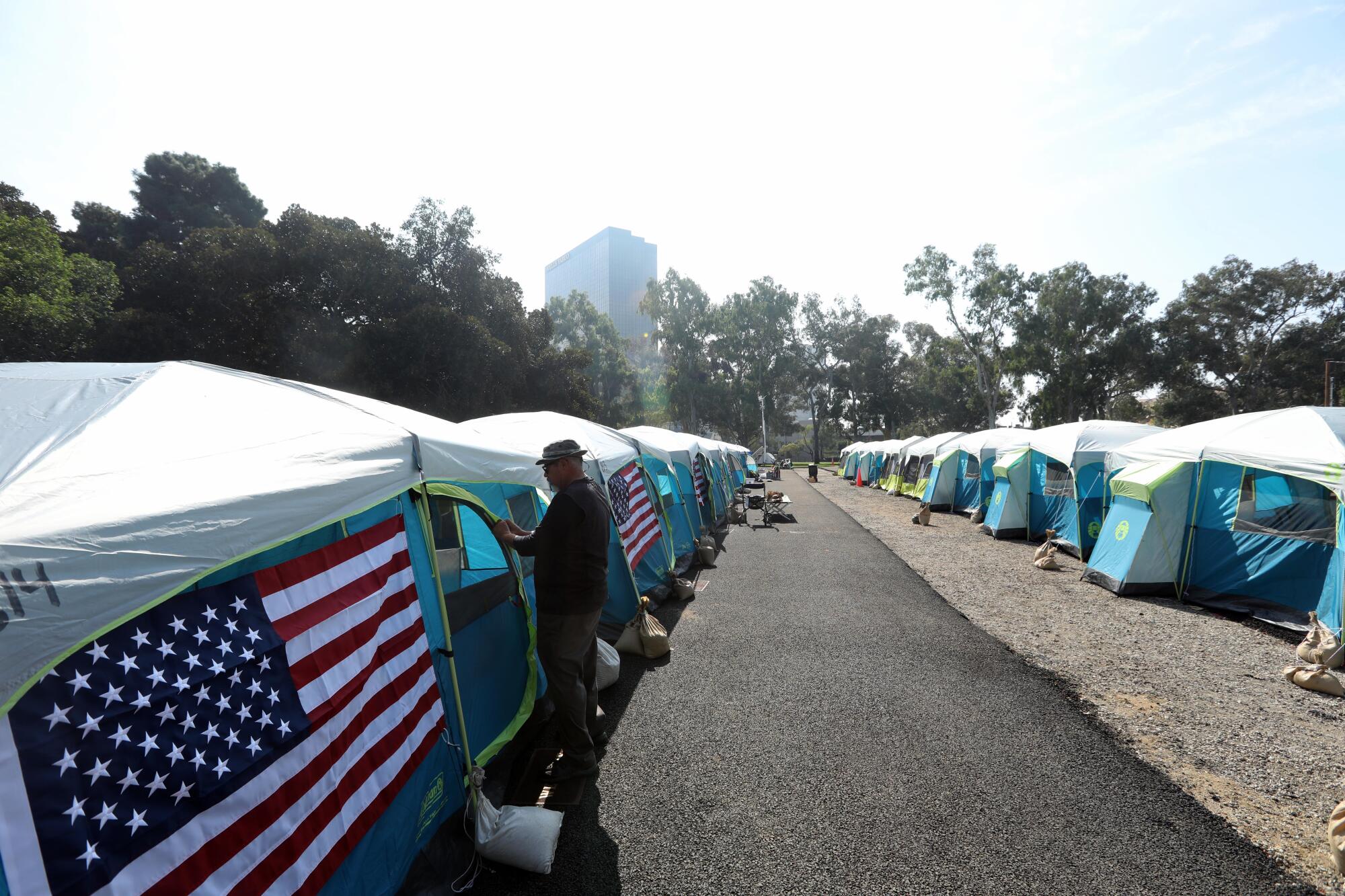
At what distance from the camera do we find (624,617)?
6.38 m

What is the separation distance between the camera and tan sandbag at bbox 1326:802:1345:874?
284 cm

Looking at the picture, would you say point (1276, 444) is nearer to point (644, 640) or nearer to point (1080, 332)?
point (644, 640)

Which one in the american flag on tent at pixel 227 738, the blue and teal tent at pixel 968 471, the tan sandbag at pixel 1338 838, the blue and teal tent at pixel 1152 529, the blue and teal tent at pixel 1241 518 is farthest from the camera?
the blue and teal tent at pixel 968 471

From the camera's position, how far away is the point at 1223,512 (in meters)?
7.39

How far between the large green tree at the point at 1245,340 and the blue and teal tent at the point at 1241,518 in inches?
1429

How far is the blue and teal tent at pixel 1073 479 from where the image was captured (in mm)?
10672

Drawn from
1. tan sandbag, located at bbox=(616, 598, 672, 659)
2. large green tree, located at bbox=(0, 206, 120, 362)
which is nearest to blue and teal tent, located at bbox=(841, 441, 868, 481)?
tan sandbag, located at bbox=(616, 598, 672, 659)

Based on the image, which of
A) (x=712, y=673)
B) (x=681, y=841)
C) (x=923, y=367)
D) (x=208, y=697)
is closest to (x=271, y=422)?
(x=208, y=697)

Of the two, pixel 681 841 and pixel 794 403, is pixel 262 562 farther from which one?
pixel 794 403

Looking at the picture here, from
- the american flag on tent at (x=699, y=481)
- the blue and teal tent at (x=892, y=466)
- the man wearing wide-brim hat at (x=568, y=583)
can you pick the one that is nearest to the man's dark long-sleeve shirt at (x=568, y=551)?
the man wearing wide-brim hat at (x=568, y=583)

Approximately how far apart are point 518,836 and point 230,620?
180 cm

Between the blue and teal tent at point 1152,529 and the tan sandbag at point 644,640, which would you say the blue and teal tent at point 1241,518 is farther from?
the tan sandbag at point 644,640

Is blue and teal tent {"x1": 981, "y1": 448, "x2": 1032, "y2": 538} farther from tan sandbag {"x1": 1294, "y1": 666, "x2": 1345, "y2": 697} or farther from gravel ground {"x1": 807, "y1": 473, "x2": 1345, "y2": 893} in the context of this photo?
tan sandbag {"x1": 1294, "y1": 666, "x2": 1345, "y2": 697}

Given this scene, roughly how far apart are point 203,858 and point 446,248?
25.5 metres
